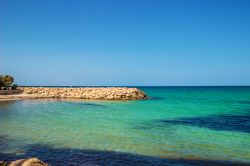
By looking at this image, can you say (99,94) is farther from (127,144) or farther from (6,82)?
(127,144)

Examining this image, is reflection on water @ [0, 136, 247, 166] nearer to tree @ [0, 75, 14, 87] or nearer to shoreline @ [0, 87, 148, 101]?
shoreline @ [0, 87, 148, 101]

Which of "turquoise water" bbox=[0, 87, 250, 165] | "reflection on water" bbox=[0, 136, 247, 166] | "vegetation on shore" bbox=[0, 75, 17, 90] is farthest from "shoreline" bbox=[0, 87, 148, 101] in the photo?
"reflection on water" bbox=[0, 136, 247, 166]

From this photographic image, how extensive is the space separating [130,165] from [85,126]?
9.22 m

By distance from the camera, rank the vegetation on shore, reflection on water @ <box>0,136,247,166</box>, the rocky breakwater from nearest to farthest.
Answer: reflection on water @ <box>0,136,247,166</box> < the rocky breakwater < the vegetation on shore

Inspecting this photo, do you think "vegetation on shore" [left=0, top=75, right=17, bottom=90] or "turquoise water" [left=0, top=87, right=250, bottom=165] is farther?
"vegetation on shore" [left=0, top=75, right=17, bottom=90]

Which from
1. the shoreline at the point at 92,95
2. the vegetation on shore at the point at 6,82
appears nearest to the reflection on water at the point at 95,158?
the shoreline at the point at 92,95

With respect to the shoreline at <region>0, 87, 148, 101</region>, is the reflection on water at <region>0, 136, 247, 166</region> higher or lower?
lower

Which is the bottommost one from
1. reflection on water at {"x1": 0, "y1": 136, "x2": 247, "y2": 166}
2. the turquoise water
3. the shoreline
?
reflection on water at {"x1": 0, "y1": 136, "x2": 247, "y2": 166}

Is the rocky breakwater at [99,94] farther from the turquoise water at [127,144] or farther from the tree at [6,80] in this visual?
the turquoise water at [127,144]

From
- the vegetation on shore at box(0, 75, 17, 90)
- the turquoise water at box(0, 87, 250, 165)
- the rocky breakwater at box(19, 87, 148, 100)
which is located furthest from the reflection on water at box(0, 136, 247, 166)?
the vegetation on shore at box(0, 75, 17, 90)

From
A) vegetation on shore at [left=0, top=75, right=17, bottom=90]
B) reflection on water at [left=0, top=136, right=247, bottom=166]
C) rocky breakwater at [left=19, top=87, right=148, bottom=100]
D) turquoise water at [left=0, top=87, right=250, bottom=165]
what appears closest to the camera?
reflection on water at [left=0, top=136, right=247, bottom=166]

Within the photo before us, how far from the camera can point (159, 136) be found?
15664 mm

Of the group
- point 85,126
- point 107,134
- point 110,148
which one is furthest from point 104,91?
point 110,148

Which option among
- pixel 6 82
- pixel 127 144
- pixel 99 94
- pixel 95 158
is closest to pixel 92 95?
pixel 99 94
